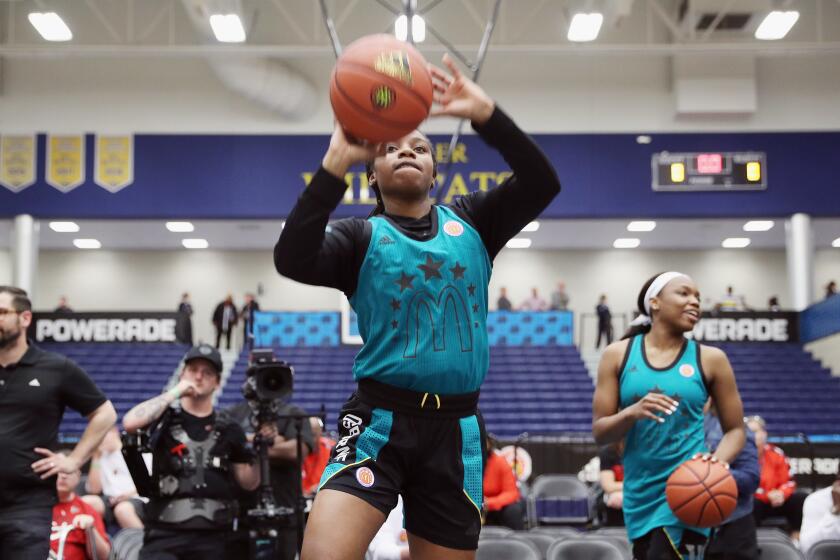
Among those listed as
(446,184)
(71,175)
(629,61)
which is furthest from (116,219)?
(629,61)

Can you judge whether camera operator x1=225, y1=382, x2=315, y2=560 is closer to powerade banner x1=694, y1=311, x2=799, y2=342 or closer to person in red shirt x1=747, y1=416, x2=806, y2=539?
person in red shirt x1=747, y1=416, x2=806, y2=539

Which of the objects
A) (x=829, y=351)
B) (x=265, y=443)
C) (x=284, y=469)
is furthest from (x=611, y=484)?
(x=829, y=351)

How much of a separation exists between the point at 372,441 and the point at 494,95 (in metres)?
21.1

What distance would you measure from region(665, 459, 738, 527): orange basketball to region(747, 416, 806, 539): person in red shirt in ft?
18.3

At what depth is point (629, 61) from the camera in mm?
23578

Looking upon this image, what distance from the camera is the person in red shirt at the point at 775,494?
977cm

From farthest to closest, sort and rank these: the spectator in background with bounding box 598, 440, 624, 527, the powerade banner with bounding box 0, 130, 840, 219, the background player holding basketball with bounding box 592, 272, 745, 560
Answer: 1. the powerade banner with bounding box 0, 130, 840, 219
2. the spectator in background with bounding box 598, 440, 624, 527
3. the background player holding basketball with bounding box 592, 272, 745, 560

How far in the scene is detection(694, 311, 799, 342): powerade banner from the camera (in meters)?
23.2

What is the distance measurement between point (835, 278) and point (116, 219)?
19.9m

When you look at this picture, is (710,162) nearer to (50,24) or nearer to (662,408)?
(50,24)

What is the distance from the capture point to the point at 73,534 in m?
5.91

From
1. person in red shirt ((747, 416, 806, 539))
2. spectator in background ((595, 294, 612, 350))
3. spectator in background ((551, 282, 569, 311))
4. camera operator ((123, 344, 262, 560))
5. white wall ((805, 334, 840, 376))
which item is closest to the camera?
camera operator ((123, 344, 262, 560))

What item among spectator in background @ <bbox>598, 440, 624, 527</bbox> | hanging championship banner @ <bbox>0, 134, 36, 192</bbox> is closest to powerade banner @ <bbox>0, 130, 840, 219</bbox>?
hanging championship banner @ <bbox>0, 134, 36, 192</bbox>

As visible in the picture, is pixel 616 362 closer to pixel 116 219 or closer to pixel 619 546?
pixel 619 546
